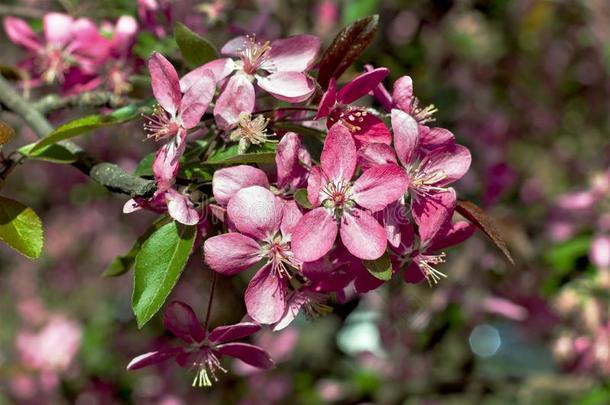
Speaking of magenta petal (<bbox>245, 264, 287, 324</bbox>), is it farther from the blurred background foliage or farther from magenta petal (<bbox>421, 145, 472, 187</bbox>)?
the blurred background foliage

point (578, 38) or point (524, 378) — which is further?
point (578, 38)

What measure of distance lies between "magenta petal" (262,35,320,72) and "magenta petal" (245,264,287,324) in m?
0.23

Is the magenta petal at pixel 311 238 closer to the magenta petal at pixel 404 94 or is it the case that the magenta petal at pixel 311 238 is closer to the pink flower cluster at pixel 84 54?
the magenta petal at pixel 404 94

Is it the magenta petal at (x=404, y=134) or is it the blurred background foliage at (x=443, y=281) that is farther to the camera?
the blurred background foliage at (x=443, y=281)

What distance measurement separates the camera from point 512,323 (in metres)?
2.44

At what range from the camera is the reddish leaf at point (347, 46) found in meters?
0.86

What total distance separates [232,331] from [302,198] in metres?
0.16

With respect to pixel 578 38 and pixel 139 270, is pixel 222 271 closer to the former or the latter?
pixel 139 270

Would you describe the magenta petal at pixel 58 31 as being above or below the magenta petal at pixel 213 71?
below

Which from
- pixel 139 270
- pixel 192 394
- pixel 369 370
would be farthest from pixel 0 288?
pixel 139 270

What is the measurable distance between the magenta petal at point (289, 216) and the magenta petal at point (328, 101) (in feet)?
0.31

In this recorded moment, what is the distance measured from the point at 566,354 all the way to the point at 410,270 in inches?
42.6

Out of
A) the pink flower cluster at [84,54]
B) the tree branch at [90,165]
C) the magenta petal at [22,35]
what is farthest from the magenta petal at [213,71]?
the magenta petal at [22,35]

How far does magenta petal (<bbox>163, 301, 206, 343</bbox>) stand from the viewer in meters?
0.87
